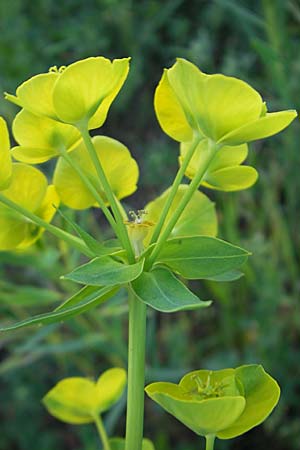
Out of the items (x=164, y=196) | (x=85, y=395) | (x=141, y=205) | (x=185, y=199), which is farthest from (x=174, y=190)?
(x=141, y=205)

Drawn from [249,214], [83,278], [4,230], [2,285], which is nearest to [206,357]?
[249,214]

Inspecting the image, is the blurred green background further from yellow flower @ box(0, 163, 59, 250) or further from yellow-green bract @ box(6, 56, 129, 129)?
yellow-green bract @ box(6, 56, 129, 129)

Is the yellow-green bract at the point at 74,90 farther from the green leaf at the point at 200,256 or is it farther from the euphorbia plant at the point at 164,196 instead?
the green leaf at the point at 200,256

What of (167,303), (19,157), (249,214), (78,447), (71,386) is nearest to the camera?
Answer: (167,303)

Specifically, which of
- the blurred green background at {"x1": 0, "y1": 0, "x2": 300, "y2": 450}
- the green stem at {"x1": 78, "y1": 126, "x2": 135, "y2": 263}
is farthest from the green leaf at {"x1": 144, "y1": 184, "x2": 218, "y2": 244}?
the blurred green background at {"x1": 0, "y1": 0, "x2": 300, "y2": 450}

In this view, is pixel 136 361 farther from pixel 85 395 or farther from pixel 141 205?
pixel 141 205

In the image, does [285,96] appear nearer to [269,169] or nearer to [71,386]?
[269,169]
